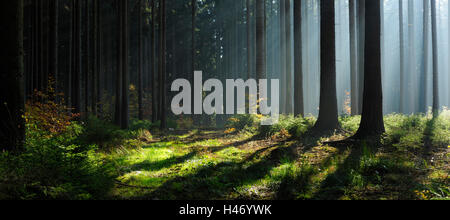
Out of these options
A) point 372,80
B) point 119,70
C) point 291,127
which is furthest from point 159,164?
point 119,70

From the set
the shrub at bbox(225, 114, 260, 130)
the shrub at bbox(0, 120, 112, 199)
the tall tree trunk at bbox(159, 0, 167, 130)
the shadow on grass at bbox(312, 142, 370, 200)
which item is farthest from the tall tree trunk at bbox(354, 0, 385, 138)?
the tall tree trunk at bbox(159, 0, 167, 130)

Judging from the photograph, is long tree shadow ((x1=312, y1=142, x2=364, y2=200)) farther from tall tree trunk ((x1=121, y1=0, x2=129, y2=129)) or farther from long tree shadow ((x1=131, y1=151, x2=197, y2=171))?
tall tree trunk ((x1=121, y1=0, x2=129, y2=129))

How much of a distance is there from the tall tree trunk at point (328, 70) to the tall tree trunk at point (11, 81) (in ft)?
31.3

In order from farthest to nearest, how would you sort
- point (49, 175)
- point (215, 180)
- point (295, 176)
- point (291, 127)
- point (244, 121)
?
point (244, 121), point (291, 127), point (215, 180), point (295, 176), point (49, 175)

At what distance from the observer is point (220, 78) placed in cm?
3862

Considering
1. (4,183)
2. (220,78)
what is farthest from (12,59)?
(220,78)

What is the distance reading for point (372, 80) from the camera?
877cm

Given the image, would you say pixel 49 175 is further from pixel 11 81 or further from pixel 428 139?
pixel 428 139

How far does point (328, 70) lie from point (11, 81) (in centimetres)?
1002

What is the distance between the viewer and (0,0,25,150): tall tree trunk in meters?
5.52

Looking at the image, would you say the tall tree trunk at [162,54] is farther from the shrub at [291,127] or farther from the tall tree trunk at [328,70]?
the tall tree trunk at [328,70]

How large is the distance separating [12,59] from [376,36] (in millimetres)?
10298
